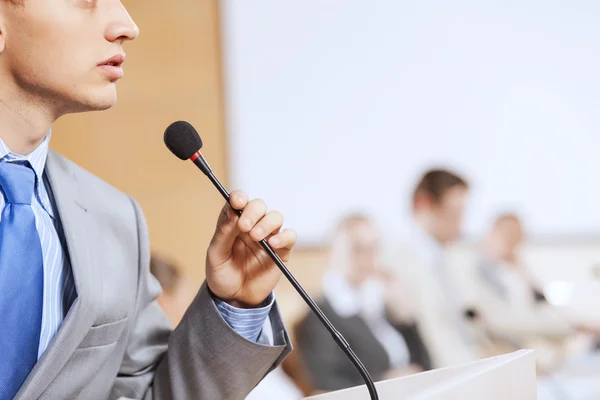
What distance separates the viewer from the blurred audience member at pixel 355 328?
3.48m

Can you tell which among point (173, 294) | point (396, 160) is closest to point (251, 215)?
point (173, 294)

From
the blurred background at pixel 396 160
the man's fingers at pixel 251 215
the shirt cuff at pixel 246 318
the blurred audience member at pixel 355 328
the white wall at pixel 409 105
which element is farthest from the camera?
the white wall at pixel 409 105

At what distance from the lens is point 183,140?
923mm

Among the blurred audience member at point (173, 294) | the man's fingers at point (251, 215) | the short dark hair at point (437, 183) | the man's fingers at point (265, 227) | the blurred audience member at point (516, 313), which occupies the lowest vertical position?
the blurred audience member at point (516, 313)

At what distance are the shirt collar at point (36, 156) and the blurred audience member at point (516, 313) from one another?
114 inches

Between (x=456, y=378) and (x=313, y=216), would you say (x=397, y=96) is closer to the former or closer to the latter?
(x=313, y=216)

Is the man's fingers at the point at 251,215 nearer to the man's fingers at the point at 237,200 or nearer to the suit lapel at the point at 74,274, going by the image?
the man's fingers at the point at 237,200

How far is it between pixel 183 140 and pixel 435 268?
2991 mm

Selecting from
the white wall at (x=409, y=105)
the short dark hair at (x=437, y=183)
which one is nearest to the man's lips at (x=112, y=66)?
the short dark hair at (x=437, y=183)

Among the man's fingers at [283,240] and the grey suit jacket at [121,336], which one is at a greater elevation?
the man's fingers at [283,240]

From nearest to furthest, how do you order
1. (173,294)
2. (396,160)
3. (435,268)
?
1. (173,294)
2. (435,268)
3. (396,160)

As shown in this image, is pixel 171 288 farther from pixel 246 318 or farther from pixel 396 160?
pixel 396 160

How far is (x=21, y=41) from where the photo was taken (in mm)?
929

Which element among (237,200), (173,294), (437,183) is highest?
(237,200)
